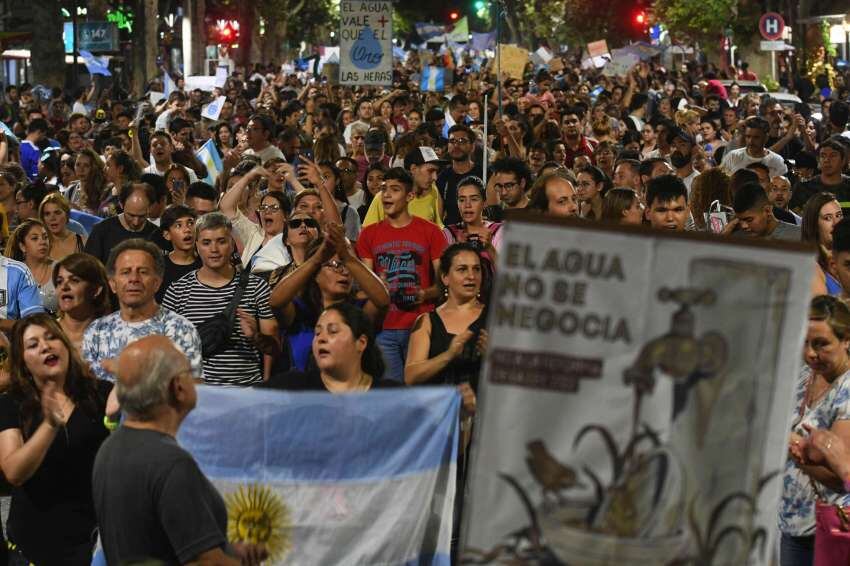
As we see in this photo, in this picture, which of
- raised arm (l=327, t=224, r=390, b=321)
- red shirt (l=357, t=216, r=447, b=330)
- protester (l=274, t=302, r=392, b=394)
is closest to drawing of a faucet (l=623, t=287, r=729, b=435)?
protester (l=274, t=302, r=392, b=394)

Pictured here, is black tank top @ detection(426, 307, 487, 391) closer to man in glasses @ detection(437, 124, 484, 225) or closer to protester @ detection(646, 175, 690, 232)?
protester @ detection(646, 175, 690, 232)

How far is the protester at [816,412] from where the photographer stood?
6.18 m

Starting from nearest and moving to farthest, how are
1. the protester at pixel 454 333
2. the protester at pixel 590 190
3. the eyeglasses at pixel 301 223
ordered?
the protester at pixel 454 333 < the eyeglasses at pixel 301 223 < the protester at pixel 590 190

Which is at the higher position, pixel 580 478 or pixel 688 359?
pixel 688 359

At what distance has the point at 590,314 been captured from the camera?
13.2ft

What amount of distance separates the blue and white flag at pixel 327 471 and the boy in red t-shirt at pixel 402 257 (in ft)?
10.3

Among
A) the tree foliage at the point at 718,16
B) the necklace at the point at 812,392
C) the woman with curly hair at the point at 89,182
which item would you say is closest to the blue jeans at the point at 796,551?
the necklace at the point at 812,392

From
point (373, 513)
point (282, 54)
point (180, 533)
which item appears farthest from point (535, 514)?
point (282, 54)

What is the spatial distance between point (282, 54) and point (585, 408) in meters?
83.4

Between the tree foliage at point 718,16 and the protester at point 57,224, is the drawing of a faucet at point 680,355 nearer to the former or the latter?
the protester at point 57,224

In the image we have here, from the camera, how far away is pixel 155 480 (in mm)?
5137

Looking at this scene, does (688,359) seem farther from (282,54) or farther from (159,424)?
(282,54)

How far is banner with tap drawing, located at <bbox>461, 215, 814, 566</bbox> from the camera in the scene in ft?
13.1

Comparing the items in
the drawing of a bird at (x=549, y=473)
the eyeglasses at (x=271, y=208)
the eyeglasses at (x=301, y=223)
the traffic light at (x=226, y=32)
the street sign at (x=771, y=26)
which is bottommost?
the traffic light at (x=226, y=32)
